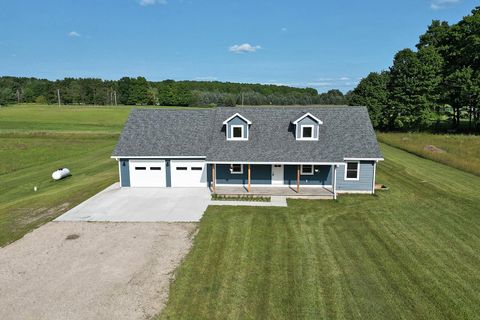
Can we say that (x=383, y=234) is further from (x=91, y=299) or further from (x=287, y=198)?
(x=91, y=299)

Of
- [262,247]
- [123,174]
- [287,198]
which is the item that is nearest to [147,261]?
[262,247]

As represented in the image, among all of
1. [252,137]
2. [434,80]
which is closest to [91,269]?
[252,137]

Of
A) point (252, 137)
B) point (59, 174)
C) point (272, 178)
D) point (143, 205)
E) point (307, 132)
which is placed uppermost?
point (307, 132)

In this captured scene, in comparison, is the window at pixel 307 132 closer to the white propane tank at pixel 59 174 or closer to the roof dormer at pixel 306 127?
the roof dormer at pixel 306 127

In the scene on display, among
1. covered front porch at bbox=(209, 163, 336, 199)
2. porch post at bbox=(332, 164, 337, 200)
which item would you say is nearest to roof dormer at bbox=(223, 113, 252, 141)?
covered front porch at bbox=(209, 163, 336, 199)

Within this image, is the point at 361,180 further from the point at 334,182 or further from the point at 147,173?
the point at 147,173

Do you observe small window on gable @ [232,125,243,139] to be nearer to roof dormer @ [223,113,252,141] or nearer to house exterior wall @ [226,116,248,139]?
roof dormer @ [223,113,252,141]

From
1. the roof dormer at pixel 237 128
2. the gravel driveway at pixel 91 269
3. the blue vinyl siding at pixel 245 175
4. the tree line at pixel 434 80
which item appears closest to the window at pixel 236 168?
the blue vinyl siding at pixel 245 175
